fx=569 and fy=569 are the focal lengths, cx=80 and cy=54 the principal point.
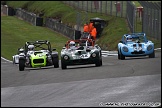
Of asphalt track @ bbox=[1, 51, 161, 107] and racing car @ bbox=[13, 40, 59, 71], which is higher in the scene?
racing car @ bbox=[13, 40, 59, 71]

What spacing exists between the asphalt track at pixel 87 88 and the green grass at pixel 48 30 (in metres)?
15.1

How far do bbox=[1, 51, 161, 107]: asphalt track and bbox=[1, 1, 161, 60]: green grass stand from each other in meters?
15.1

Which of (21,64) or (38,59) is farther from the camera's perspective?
(21,64)

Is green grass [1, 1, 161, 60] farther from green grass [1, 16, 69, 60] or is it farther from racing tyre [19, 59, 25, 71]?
racing tyre [19, 59, 25, 71]

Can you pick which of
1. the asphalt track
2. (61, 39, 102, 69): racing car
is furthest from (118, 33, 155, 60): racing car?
the asphalt track

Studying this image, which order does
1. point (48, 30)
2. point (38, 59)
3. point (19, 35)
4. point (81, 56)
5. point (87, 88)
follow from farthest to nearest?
point (48, 30) → point (19, 35) → point (38, 59) → point (81, 56) → point (87, 88)

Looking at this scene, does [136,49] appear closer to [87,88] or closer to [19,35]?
[87,88]

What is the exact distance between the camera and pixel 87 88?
1407cm

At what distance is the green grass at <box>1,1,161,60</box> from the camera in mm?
37906

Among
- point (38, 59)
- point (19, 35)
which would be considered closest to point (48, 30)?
point (19, 35)

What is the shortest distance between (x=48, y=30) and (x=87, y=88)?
1472 inches

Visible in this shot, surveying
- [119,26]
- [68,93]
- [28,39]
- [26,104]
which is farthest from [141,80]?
[28,39]

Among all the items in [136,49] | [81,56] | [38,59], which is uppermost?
[136,49]

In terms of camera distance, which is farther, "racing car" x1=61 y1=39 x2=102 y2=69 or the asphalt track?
"racing car" x1=61 y1=39 x2=102 y2=69
